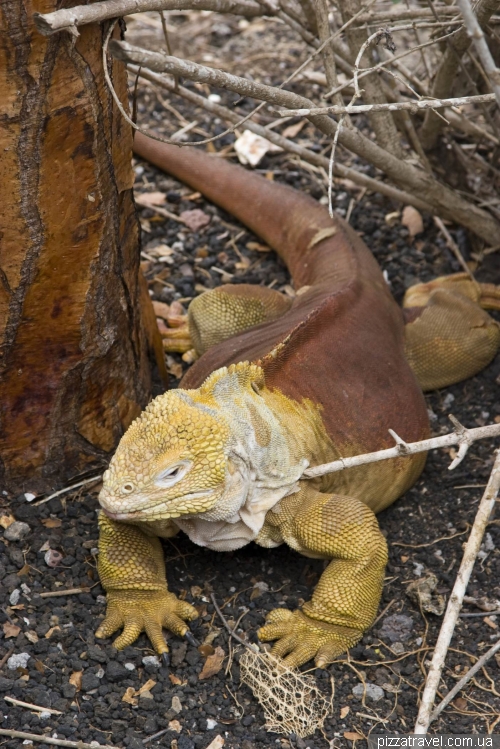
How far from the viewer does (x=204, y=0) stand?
12.6 feet

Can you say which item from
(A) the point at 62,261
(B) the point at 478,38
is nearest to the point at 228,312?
(A) the point at 62,261

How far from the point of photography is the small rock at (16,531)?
13.2 ft

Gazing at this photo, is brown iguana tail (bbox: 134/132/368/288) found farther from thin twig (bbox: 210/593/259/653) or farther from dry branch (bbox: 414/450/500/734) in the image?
dry branch (bbox: 414/450/500/734)

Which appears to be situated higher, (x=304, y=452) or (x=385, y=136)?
(x=385, y=136)

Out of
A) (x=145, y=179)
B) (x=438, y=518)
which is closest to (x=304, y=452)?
(x=438, y=518)

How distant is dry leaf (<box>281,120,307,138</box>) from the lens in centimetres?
708

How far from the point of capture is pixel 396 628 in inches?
Result: 156

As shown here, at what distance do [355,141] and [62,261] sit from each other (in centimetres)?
168

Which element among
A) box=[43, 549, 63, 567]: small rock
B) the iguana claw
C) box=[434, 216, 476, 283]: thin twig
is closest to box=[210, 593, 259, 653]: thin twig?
the iguana claw

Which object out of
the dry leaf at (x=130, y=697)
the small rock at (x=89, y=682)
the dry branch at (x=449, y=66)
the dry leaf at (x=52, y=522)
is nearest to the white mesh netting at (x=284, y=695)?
the dry leaf at (x=130, y=697)

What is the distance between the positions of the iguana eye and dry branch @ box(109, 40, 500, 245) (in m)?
1.46

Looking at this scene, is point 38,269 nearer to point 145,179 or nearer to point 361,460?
point 361,460

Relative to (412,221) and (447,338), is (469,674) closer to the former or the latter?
(447,338)

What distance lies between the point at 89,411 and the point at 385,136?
86.5 inches
